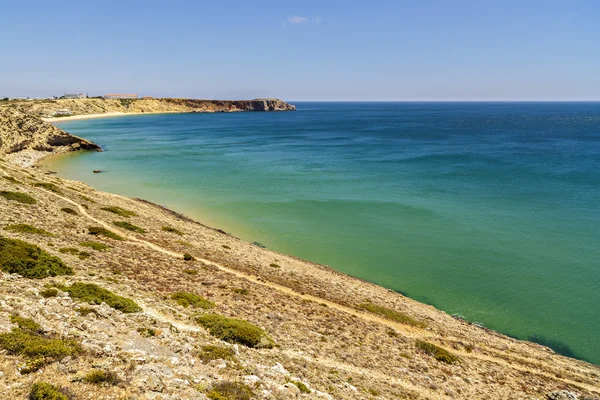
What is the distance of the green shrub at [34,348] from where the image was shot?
11.1 metres

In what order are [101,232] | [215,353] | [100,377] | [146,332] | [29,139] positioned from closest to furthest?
1. [100,377]
2. [215,353]
3. [146,332]
4. [101,232]
5. [29,139]

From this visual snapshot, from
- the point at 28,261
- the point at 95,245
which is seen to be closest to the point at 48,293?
the point at 28,261

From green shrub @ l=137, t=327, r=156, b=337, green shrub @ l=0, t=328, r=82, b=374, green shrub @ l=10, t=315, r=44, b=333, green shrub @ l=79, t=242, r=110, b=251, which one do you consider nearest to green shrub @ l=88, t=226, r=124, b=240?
green shrub @ l=79, t=242, r=110, b=251

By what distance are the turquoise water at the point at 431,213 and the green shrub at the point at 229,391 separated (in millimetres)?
26717

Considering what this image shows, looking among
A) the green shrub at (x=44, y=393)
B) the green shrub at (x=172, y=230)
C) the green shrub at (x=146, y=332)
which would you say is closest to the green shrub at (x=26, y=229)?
the green shrub at (x=172, y=230)

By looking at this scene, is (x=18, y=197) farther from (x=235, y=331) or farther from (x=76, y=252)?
(x=235, y=331)

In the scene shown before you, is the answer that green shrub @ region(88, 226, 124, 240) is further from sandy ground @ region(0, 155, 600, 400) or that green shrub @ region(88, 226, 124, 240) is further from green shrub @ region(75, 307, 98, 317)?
green shrub @ region(75, 307, 98, 317)

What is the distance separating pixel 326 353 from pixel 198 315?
7.53 metres

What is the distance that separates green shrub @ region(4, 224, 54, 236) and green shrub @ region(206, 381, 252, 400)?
21.3 m

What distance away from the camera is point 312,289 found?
30.2 meters

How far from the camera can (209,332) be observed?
58.5 feet

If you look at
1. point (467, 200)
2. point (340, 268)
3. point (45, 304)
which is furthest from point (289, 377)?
point (467, 200)

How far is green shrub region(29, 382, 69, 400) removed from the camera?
977 centimetres

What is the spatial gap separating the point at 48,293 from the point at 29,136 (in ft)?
380
